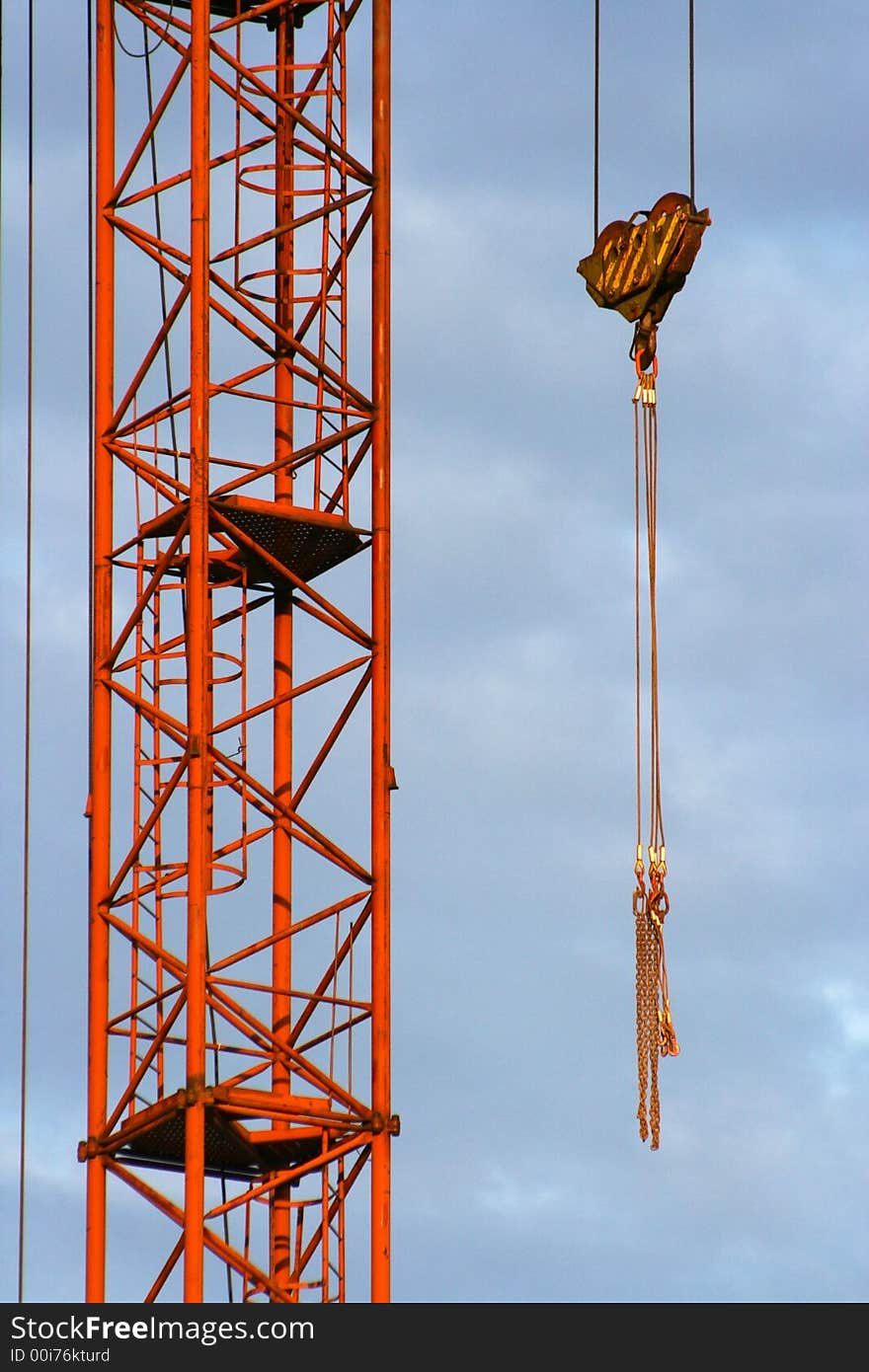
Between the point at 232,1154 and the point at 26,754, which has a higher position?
the point at 26,754

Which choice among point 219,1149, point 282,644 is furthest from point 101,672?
point 219,1149

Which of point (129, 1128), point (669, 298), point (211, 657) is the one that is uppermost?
point (669, 298)

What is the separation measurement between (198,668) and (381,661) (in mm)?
2467

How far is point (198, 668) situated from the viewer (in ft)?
180

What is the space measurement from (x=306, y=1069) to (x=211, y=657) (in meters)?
4.39

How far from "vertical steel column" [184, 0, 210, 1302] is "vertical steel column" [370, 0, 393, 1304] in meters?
2.17

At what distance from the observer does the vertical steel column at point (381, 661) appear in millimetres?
55281

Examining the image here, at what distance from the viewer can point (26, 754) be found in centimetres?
5953

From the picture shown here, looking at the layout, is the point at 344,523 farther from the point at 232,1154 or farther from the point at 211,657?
the point at 232,1154

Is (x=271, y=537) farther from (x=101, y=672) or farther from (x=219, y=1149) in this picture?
(x=219, y=1149)

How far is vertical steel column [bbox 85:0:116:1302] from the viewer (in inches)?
2195

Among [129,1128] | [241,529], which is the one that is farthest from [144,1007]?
[241,529]

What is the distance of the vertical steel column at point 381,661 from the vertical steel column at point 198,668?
7.11 feet

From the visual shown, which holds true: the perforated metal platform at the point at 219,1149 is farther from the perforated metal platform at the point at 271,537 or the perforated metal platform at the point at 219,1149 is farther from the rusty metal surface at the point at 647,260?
the rusty metal surface at the point at 647,260
